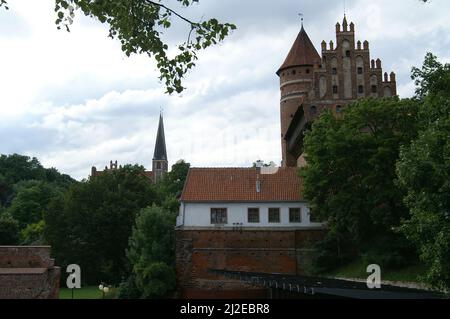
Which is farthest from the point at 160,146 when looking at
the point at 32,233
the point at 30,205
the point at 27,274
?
the point at 27,274

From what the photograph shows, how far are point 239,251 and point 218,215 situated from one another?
253cm

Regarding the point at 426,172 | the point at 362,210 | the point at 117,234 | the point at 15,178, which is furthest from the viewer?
the point at 15,178

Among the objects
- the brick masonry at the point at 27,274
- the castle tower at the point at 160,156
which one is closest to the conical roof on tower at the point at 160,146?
the castle tower at the point at 160,156

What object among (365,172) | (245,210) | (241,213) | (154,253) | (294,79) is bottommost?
(154,253)

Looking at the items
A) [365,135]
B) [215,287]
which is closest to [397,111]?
[365,135]

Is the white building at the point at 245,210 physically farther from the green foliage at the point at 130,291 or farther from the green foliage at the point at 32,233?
the green foliage at the point at 32,233

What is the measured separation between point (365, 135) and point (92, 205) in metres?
27.5

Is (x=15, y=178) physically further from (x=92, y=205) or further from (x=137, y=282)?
(x=137, y=282)

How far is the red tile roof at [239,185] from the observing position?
35.5 m

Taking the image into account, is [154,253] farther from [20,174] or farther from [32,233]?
[20,174]

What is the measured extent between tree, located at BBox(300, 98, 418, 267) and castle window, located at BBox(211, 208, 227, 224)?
7142 millimetres

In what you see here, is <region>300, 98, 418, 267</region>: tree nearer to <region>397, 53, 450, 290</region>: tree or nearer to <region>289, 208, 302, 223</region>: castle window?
<region>289, 208, 302, 223</region>: castle window

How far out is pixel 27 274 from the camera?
19.8m
